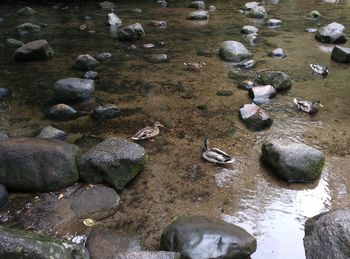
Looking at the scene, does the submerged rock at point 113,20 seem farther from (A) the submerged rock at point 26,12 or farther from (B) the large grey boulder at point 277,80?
(B) the large grey boulder at point 277,80

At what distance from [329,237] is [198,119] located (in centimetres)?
220

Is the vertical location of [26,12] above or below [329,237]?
below

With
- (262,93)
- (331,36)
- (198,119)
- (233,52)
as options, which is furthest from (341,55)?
(198,119)

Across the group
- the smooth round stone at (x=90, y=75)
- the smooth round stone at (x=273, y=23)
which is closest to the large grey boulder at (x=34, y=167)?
the smooth round stone at (x=90, y=75)

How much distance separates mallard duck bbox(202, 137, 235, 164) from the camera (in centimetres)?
355

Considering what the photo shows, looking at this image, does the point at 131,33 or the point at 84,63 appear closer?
the point at 84,63

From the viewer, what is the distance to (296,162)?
329cm

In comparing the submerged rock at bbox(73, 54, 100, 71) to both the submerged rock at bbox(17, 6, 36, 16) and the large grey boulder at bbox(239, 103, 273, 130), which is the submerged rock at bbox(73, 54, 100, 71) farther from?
the submerged rock at bbox(17, 6, 36, 16)

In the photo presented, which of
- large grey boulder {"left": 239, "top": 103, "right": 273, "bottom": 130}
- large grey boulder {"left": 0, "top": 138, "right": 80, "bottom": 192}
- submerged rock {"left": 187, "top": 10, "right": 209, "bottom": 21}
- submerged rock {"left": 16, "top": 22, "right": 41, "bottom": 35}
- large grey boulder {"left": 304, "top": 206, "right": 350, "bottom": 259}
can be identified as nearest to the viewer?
large grey boulder {"left": 304, "top": 206, "right": 350, "bottom": 259}

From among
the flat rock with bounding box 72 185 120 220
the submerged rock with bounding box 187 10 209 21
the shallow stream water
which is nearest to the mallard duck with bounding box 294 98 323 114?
the shallow stream water

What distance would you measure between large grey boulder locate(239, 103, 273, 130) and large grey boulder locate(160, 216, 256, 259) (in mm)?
1755

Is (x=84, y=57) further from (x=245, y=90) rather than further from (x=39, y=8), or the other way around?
(x=39, y=8)

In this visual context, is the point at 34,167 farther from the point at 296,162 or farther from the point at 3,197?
the point at 296,162

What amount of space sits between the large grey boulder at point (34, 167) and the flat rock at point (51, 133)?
0.66m
